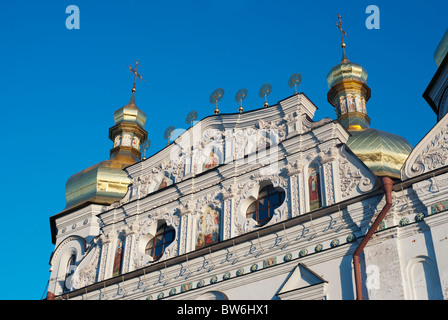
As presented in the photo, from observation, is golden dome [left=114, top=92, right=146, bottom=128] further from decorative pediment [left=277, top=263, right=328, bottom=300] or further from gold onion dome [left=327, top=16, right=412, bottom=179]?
decorative pediment [left=277, top=263, right=328, bottom=300]

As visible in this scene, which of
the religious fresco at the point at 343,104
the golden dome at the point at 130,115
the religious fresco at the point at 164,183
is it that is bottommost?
the religious fresco at the point at 164,183

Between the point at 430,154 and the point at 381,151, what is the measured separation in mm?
4640

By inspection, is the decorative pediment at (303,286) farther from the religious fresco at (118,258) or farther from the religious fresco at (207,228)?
the religious fresco at (118,258)

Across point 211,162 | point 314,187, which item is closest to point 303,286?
point 314,187

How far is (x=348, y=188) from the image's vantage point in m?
12.4

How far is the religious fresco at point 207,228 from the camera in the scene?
45.6ft

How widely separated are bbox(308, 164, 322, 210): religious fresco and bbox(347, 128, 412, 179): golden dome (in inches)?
123

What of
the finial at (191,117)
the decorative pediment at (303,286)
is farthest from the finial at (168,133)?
the decorative pediment at (303,286)

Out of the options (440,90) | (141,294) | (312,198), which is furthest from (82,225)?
(440,90)

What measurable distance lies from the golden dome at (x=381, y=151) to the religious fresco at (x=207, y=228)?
421 cm
